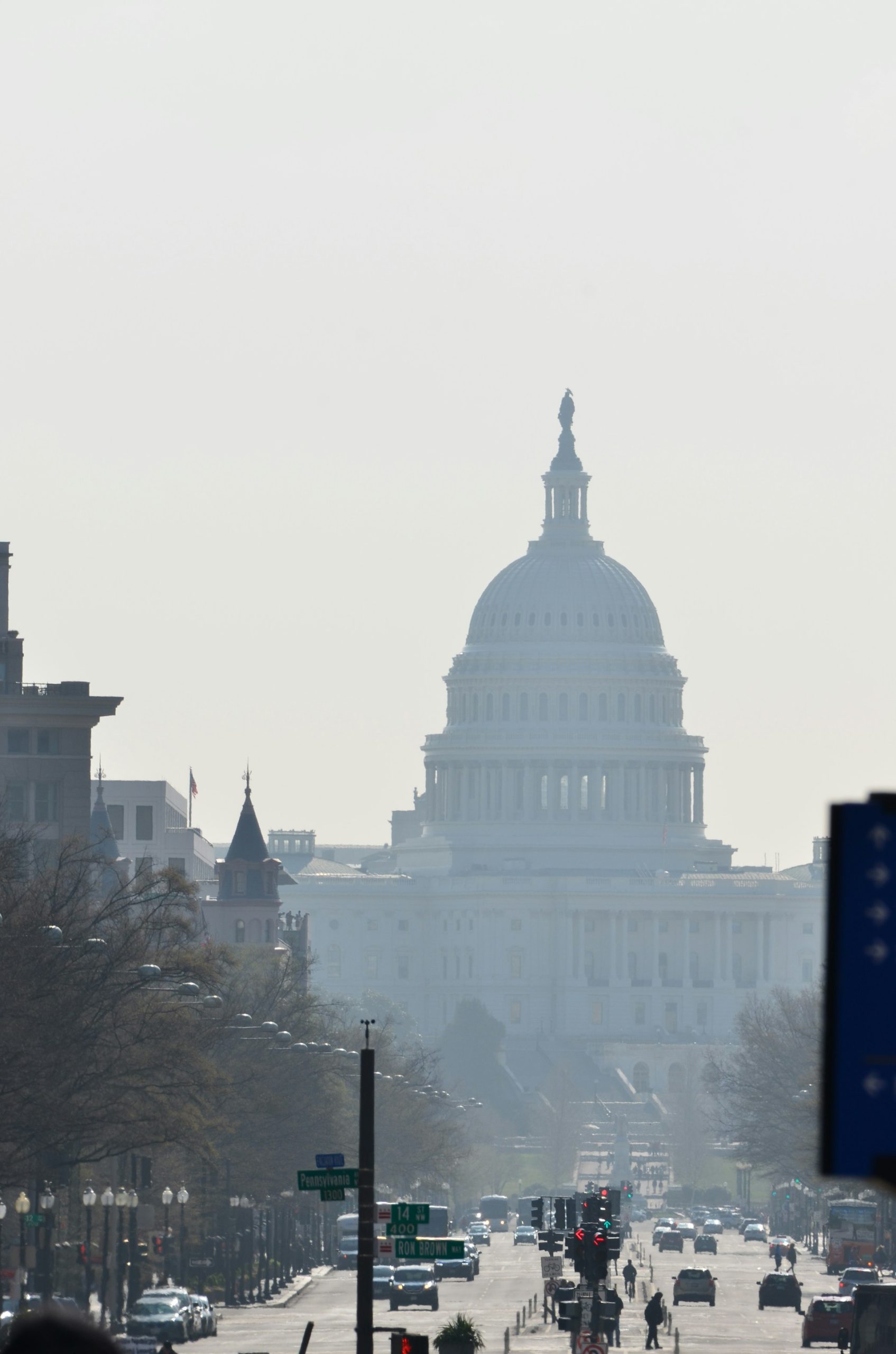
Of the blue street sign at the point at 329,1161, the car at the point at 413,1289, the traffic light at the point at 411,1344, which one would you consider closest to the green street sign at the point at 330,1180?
the blue street sign at the point at 329,1161

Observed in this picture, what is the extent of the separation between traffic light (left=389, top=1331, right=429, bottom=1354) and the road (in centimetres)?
2315

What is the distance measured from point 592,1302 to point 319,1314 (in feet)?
63.7

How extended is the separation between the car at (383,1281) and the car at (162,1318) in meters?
25.0

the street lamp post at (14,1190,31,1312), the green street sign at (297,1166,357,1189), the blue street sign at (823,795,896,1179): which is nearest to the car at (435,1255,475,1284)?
the street lamp post at (14,1190,31,1312)

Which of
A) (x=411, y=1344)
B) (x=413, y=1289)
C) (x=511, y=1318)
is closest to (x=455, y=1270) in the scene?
(x=413, y=1289)

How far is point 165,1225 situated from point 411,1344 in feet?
187

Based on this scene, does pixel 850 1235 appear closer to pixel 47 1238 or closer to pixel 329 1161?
pixel 47 1238

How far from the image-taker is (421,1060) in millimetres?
187125

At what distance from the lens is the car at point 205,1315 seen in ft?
245

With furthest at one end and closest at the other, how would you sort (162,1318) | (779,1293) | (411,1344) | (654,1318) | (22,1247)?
(779,1293) < (654,1318) < (162,1318) < (22,1247) < (411,1344)

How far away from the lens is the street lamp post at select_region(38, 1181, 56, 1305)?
69312mm

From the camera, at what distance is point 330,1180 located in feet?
116

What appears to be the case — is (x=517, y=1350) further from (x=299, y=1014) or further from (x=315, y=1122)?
(x=299, y=1014)

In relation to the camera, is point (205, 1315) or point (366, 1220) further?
point (205, 1315)
